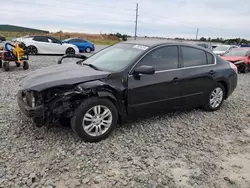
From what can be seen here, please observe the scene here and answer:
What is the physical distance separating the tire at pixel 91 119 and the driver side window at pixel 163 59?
0.92m

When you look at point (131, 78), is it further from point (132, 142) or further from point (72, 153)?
point (72, 153)

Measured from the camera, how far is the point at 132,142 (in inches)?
149

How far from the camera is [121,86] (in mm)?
3855

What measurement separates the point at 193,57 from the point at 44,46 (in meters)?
13.6

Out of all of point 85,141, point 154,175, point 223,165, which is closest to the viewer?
point 154,175

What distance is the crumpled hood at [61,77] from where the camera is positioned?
3.47 meters

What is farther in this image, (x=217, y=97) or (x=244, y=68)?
(x=244, y=68)

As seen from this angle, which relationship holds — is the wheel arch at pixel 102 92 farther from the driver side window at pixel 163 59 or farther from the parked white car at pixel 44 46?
the parked white car at pixel 44 46

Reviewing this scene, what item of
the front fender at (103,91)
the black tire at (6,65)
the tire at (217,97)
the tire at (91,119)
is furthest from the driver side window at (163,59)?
the black tire at (6,65)

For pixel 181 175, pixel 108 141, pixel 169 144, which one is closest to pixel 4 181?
pixel 108 141

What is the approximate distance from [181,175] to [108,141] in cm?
124

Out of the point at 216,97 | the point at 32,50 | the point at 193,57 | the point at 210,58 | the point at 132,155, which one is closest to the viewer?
the point at 132,155

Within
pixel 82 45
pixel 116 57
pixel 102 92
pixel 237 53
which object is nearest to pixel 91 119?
pixel 102 92

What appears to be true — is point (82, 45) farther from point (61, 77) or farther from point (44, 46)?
point (61, 77)
